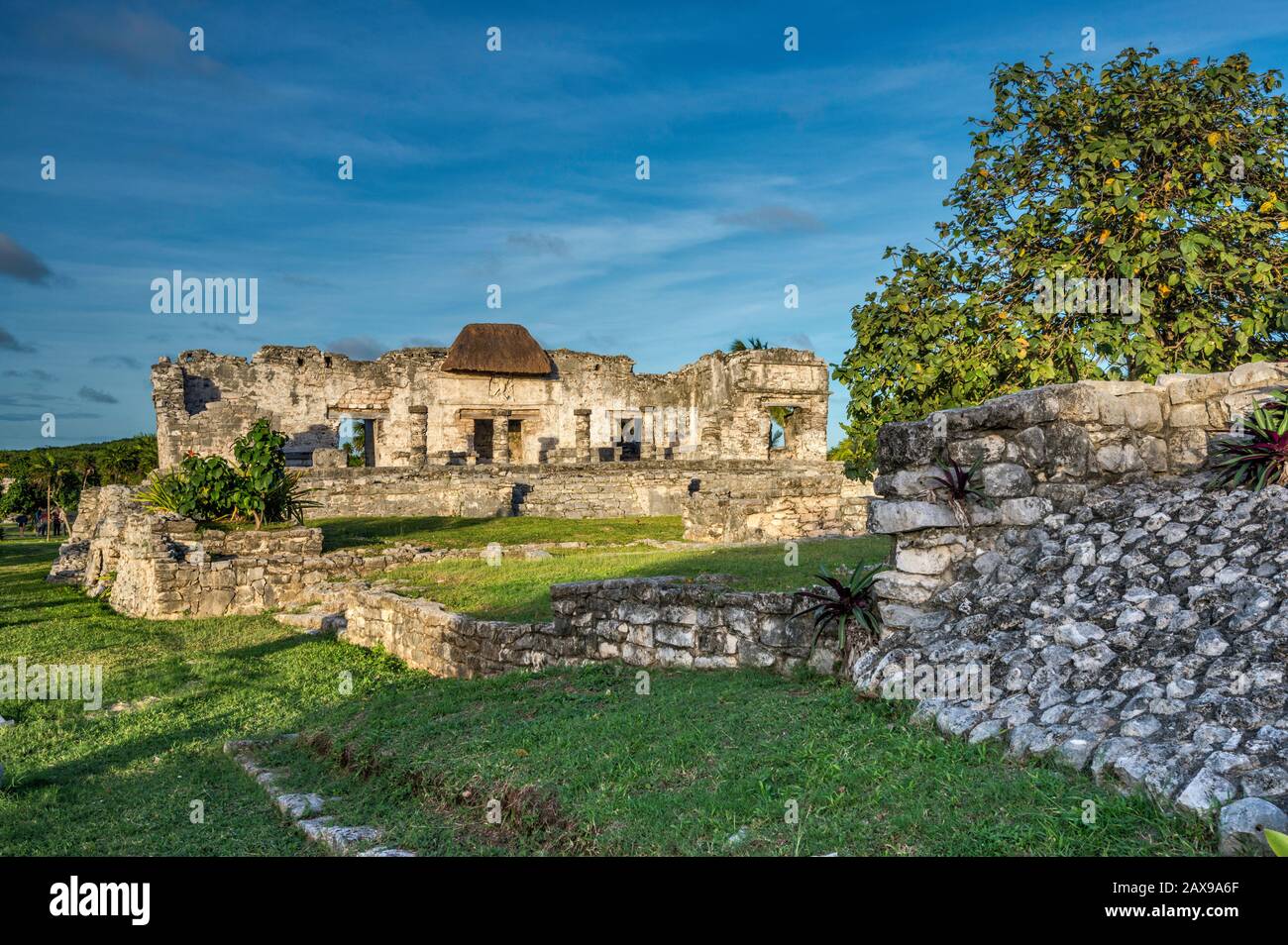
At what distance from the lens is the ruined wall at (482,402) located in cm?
2800

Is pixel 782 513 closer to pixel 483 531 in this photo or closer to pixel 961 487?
pixel 483 531

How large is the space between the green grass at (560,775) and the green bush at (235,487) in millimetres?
6689

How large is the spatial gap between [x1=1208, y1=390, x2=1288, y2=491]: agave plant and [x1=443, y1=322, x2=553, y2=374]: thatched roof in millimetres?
27036

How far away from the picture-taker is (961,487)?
17.5ft

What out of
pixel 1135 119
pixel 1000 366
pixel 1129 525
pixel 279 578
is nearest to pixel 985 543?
pixel 1129 525

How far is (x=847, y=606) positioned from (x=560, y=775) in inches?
83.3

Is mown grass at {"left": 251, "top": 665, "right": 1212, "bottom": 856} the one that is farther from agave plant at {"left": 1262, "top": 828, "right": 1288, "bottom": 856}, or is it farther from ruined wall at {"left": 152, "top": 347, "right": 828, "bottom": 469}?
ruined wall at {"left": 152, "top": 347, "right": 828, "bottom": 469}

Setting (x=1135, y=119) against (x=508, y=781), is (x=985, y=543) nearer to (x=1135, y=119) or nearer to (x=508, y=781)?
(x=508, y=781)

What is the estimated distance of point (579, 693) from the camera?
20.0 feet

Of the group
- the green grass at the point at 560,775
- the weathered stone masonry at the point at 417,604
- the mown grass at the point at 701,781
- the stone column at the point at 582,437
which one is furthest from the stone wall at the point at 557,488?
the mown grass at the point at 701,781

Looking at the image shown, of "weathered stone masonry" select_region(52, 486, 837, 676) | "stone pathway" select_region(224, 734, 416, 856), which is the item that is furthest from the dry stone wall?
"stone pathway" select_region(224, 734, 416, 856)

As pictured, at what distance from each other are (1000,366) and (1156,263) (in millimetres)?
1425

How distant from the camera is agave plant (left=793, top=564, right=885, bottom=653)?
542 cm

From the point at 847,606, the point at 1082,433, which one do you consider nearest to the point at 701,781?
the point at 847,606
